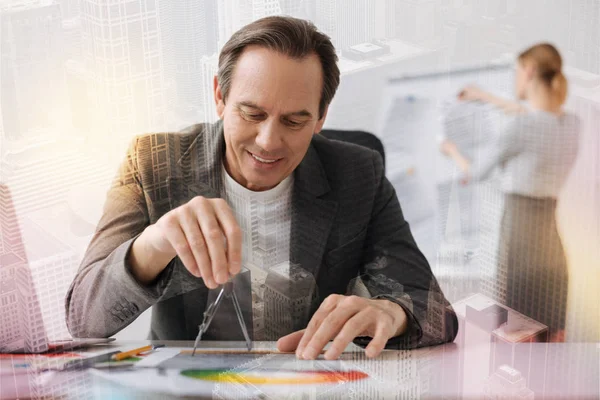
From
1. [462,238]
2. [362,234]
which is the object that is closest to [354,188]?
[362,234]

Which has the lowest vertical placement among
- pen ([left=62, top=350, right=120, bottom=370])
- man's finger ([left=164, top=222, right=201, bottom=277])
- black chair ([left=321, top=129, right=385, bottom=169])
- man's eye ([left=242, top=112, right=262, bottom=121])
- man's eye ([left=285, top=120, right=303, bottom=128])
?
pen ([left=62, top=350, right=120, bottom=370])

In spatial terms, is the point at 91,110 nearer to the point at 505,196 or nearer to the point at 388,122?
the point at 388,122

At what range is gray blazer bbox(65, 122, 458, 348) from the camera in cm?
149

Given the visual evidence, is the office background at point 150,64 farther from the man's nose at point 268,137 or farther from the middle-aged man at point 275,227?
the man's nose at point 268,137

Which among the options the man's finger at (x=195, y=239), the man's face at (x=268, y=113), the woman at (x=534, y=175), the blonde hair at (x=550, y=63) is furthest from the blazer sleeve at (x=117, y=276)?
the blonde hair at (x=550, y=63)

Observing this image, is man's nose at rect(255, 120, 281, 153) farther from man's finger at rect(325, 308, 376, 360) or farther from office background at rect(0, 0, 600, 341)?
man's finger at rect(325, 308, 376, 360)

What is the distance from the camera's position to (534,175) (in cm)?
156

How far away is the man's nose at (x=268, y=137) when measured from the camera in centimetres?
140

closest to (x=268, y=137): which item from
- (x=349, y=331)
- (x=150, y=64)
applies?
(x=150, y=64)

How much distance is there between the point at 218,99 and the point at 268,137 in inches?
5.7

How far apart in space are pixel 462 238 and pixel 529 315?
22cm

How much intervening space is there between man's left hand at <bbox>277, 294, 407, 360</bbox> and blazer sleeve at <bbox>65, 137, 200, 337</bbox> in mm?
245

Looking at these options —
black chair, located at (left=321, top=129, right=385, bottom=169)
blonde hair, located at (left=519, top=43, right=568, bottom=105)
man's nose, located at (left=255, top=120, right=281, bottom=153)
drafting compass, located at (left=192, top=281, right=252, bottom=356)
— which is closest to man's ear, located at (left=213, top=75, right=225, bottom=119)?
man's nose, located at (left=255, top=120, right=281, bottom=153)

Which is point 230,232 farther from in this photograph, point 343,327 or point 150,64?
point 150,64
